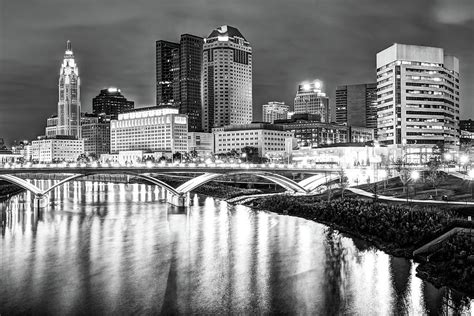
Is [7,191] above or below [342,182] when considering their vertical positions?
below

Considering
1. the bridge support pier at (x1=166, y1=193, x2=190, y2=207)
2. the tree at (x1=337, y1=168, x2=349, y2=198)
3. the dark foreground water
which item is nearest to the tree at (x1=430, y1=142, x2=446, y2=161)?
the tree at (x1=337, y1=168, x2=349, y2=198)

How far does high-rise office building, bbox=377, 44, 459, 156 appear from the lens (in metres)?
159

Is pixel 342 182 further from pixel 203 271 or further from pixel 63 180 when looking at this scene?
pixel 203 271

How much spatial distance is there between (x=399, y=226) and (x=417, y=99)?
122 m

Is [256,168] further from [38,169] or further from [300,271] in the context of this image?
[300,271]

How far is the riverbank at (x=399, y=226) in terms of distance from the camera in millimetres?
34312

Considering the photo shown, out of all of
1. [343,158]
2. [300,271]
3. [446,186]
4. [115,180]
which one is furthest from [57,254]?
[115,180]

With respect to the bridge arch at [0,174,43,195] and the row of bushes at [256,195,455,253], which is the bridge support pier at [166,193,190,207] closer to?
the row of bushes at [256,195,455,253]

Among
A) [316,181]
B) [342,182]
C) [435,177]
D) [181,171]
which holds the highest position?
[181,171]

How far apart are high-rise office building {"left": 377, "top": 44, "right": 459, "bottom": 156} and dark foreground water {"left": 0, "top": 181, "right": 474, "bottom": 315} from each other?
346ft

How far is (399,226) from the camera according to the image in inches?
1897

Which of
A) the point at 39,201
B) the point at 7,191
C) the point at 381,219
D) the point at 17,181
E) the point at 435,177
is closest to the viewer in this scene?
the point at 381,219

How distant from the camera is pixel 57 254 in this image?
47312 millimetres

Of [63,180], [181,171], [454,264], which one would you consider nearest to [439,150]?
[181,171]
